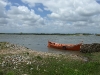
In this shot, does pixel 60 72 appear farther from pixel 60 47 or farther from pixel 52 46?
pixel 52 46

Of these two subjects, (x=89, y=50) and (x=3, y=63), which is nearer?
(x=3, y=63)

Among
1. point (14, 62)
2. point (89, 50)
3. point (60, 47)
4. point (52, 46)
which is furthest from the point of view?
point (52, 46)

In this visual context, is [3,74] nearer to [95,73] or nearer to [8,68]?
[8,68]

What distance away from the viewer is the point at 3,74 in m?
12.4

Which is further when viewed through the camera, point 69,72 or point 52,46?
point 52,46

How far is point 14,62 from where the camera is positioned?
15.8m

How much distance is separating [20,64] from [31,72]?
8.48ft

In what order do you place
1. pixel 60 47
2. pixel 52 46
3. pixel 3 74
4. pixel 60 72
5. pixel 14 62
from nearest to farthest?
pixel 3 74
pixel 60 72
pixel 14 62
pixel 60 47
pixel 52 46

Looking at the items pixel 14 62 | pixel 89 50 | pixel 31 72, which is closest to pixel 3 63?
pixel 14 62

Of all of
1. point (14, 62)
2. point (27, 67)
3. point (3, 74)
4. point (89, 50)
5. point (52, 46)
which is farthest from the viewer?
point (52, 46)

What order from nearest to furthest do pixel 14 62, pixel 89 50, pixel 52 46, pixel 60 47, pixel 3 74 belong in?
pixel 3 74, pixel 14 62, pixel 89 50, pixel 60 47, pixel 52 46

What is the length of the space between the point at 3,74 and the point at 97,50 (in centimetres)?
2465

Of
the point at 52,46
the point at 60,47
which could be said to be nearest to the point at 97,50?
the point at 60,47

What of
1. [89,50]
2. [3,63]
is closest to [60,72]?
[3,63]
